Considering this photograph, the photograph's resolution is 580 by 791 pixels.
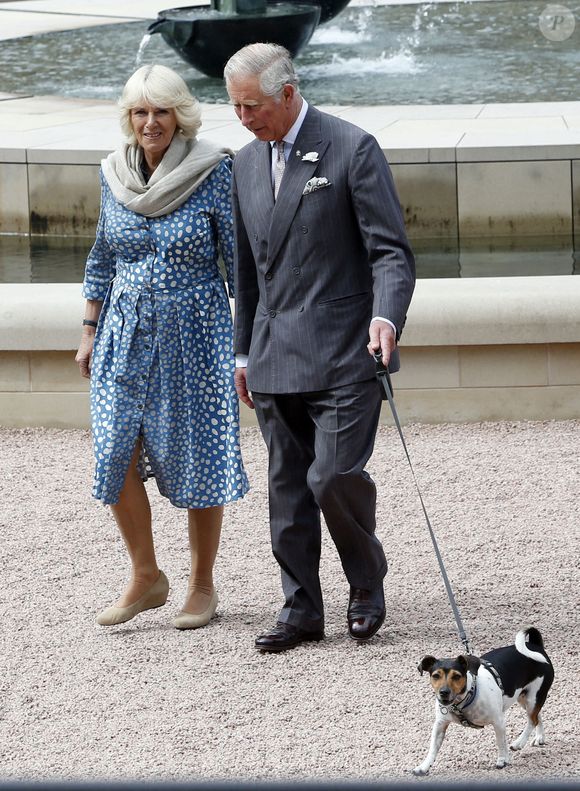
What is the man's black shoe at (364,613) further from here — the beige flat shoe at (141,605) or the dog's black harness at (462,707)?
the dog's black harness at (462,707)

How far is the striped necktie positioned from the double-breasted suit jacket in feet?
0.08

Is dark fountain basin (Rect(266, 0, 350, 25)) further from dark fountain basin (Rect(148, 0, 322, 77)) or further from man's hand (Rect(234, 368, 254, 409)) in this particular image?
man's hand (Rect(234, 368, 254, 409))

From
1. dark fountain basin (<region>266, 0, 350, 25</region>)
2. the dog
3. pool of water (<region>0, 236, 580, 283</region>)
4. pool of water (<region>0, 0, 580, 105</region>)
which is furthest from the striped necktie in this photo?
dark fountain basin (<region>266, 0, 350, 25</region>)

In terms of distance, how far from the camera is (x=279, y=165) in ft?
13.4

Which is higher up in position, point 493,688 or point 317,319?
point 317,319

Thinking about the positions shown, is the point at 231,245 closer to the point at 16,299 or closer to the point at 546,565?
the point at 546,565

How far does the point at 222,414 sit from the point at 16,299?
240 cm

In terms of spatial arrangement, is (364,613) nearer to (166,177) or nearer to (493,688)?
(493,688)

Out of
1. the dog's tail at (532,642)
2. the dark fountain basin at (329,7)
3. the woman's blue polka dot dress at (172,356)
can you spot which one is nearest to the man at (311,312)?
the woman's blue polka dot dress at (172,356)

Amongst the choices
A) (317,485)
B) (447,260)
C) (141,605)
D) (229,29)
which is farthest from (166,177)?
(229,29)

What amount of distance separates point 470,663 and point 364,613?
3.34 ft

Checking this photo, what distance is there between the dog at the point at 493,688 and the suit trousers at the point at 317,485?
2.54 ft

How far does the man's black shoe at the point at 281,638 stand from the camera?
4.30 meters

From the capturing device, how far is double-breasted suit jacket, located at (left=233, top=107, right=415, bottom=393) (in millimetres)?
3938
